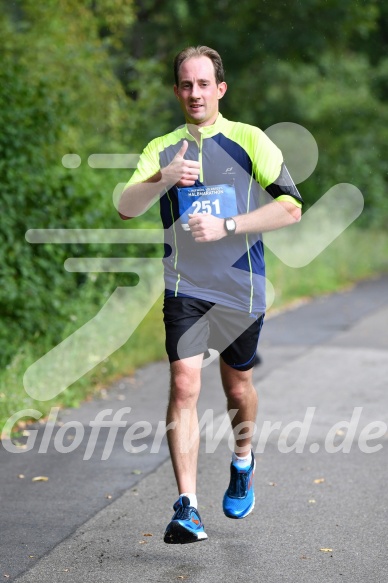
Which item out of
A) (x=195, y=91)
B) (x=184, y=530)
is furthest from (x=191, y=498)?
(x=195, y=91)

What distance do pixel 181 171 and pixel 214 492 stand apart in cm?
211

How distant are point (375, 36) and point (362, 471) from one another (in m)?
Result: 27.1

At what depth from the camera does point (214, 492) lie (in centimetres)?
618

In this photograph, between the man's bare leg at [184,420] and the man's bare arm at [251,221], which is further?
the man's bare leg at [184,420]

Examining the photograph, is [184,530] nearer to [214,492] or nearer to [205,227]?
[205,227]

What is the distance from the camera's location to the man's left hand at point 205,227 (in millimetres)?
4828

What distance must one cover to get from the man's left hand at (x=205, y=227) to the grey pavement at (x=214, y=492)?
4.57ft

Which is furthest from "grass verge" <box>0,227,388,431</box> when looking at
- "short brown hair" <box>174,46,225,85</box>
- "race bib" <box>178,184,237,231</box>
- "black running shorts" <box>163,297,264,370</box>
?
"short brown hair" <box>174,46,225,85</box>

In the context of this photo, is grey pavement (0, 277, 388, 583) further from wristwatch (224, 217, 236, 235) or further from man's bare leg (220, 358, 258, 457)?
wristwatch (224, 217, 236, 235)

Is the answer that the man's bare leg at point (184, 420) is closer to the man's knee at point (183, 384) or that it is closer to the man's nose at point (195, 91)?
the man's knee at point (183, 384)

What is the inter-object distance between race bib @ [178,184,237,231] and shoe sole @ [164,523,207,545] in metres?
1.29

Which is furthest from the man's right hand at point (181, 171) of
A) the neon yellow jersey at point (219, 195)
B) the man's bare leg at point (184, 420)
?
the man's bare leg at point (184, 420)

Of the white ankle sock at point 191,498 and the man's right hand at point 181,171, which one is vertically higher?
the man's right hand at point 181,171

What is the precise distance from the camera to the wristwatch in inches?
193
